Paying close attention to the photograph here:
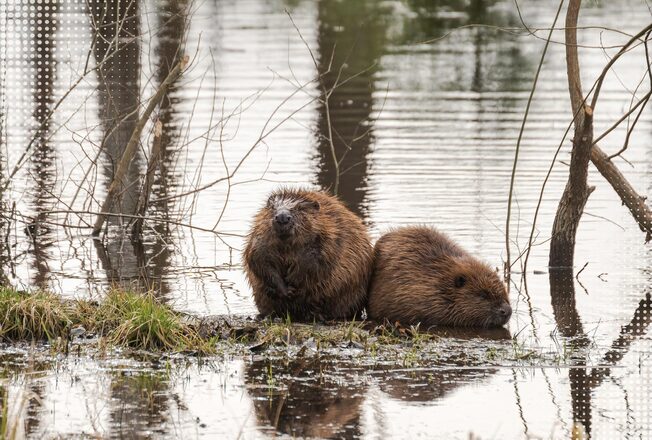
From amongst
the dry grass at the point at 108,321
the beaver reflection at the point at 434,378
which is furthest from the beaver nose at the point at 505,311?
the dry grass at the point at 108,321

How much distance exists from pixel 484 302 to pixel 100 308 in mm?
2419

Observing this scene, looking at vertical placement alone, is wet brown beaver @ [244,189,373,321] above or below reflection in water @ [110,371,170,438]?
above

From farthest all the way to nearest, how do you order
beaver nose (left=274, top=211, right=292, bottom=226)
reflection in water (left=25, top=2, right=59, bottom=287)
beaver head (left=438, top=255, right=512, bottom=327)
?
reflection in water (left=25, top=2, right=59, bottom=287) → beaver head (left=438, top=255, right=512, bottom=327) → beaver nose (left=274, top=211, right=292, bottom=226)

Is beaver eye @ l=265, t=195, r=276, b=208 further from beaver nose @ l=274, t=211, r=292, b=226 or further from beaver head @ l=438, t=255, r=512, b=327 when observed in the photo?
beaver head @ l=438, t=255, r=512, b=327

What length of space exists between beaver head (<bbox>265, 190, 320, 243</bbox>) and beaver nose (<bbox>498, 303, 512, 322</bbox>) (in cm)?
132

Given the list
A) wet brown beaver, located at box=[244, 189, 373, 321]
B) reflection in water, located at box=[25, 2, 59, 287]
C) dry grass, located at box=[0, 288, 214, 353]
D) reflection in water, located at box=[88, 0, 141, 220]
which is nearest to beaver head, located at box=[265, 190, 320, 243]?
wet brown beaver, located at box=[244, 189, 373, 321]

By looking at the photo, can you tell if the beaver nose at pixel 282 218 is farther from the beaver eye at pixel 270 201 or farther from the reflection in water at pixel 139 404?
the reflection in water at pixel 139 404

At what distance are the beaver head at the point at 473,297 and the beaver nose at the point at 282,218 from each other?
1.11m

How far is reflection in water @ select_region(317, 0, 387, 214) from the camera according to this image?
12.3m

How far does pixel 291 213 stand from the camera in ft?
24.5

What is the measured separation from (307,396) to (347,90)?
12877mm

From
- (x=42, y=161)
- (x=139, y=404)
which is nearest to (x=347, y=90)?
(x=42, y=161)

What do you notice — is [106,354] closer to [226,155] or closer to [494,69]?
[226,155]

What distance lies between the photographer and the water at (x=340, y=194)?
5883 millimetres
